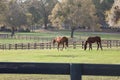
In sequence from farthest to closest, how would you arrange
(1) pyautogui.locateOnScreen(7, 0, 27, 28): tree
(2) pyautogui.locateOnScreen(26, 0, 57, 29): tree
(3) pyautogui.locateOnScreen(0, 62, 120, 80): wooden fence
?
1. (2) pyautogui.locateOnScreen(26, 0, 57, 29): tree
2. (1) pyautogui.locateOnScreen(7, 0, 27, 28): tree
3. (3) pyautogui.locateOnScreen(0, 62, 120, 80): wooden fence

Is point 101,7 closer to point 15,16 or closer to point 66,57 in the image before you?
point 15,16

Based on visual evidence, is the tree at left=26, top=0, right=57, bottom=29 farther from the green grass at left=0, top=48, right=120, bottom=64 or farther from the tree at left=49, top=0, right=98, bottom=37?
the green grass at left=0, top=48, right=120, bottom=64

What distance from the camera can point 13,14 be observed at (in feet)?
348

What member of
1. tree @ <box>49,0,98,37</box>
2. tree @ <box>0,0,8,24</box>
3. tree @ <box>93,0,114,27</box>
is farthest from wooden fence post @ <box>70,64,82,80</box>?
tree @ <box>93,0,114,27</box>

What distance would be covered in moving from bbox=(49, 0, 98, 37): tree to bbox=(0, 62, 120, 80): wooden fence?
8638cm

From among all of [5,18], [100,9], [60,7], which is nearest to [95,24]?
[60,7]

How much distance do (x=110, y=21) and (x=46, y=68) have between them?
48646 millimetres

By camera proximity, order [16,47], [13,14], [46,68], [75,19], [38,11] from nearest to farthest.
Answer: [46,68]
[16,47]
[75,19]
[13,14]
[38,11]

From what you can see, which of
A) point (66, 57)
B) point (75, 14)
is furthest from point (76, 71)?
point (75, 14)

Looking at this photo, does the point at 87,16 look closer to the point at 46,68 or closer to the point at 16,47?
the point at 16,47

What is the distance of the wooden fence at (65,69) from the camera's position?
6.39m

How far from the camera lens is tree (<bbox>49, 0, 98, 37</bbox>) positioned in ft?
307

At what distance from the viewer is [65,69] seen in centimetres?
654

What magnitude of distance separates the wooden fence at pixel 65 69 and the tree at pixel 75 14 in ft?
283
